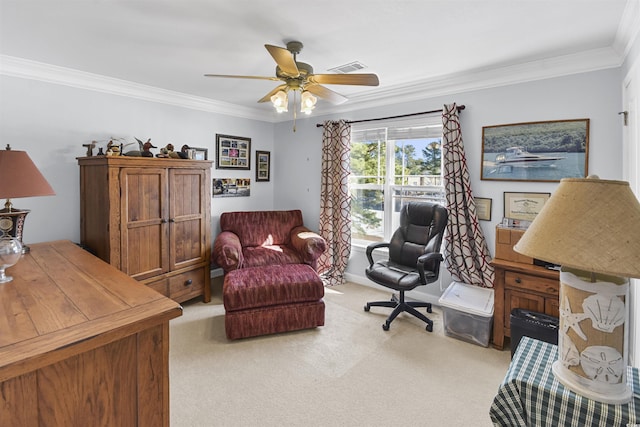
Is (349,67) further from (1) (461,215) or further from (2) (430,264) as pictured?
(2) (430,264)

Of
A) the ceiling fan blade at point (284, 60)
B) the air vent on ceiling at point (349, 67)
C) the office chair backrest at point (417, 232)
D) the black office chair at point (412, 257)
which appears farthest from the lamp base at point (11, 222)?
the office chair backrest at point (417, 232)

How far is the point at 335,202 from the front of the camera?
13.6ft

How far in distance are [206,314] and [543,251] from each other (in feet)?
10.2

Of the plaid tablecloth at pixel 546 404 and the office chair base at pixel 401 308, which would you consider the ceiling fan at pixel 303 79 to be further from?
the office chair base at pixel 401 308

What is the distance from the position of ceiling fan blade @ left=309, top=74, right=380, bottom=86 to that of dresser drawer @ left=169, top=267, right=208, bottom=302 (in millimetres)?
2404

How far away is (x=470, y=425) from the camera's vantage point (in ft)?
5.96

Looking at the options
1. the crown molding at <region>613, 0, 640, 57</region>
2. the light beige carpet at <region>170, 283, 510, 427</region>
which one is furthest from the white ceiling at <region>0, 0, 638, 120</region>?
the light beige carpet at <region>170, 283, 510, 427</region>

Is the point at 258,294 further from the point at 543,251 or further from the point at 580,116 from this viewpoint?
the point at 580,116

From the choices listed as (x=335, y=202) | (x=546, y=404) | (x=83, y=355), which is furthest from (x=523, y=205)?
(x=83, y=355)

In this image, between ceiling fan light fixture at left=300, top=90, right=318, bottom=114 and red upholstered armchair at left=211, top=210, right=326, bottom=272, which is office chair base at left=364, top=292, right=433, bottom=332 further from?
Result: ceiling fan light fixture at left=300, top=90, right=318, bottom=114

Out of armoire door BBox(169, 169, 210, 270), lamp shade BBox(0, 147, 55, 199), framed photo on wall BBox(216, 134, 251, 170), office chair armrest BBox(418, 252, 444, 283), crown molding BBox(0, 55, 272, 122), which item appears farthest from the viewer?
framed photo on wall BBox(216, 134, 251, 170)

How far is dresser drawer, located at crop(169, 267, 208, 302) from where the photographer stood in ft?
10.7

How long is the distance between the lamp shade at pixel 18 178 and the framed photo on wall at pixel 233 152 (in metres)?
2.48

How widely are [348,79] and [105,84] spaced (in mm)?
2647
